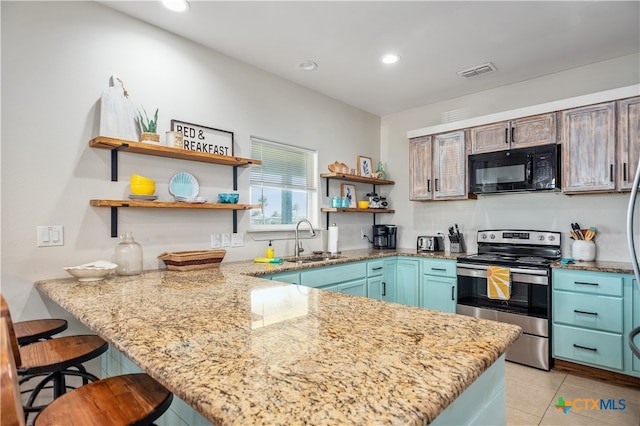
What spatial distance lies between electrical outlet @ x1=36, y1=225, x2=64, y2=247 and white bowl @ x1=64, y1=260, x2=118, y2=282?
0.17 m

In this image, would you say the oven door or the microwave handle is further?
the microwave handle

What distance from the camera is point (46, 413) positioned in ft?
3.30

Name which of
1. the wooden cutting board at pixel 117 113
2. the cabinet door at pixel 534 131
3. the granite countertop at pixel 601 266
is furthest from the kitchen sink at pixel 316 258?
the cabinet door at pixel 534 131

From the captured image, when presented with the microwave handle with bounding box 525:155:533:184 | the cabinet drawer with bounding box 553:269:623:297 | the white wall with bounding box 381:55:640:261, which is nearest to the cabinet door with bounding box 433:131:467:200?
the white wall with bounding box 381:55:640:261

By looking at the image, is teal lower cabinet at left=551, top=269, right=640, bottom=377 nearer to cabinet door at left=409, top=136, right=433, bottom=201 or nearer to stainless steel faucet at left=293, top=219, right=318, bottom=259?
cabinet door at left=409, top=136, right=433, bottom=201

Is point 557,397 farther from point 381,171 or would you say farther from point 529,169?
point 381,171

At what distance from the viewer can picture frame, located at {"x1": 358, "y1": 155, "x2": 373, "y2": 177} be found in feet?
14.1

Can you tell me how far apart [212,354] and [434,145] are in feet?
11.7

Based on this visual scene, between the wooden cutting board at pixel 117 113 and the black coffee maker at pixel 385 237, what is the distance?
2.92 metres

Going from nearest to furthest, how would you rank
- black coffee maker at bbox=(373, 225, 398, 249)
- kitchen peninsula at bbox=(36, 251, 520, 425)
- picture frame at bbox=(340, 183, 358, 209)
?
Result: kitchen peninsula at bbox=(36, 251, 520, 425)
picture frame at bbox=(340, 183, 358, 209)
black coffee maker at bbox=(373, 225, 398, 249)

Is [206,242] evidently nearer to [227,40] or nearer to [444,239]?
[227,40]

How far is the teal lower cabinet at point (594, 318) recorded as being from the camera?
2.52m

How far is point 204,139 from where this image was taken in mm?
2770

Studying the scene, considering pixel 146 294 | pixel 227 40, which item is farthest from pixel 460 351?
pixel 227 40
